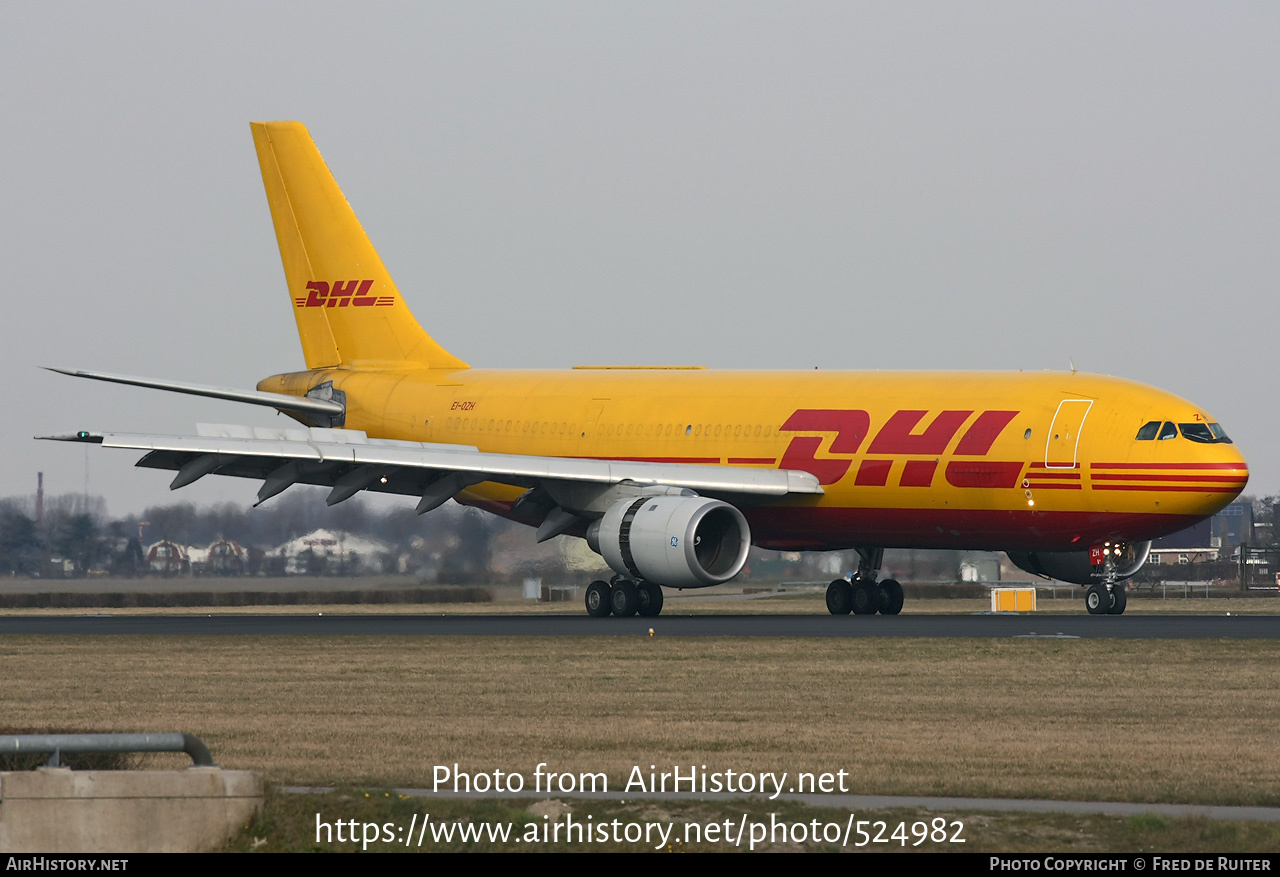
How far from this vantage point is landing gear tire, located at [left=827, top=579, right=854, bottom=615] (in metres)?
34.8

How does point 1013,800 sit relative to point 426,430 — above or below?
below

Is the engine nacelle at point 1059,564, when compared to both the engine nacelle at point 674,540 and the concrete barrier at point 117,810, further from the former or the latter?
the concrete barrier at point 117,810

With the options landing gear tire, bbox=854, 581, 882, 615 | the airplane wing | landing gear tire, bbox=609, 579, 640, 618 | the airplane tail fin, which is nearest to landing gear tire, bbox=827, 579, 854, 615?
landing gear tire, bbox=854, 581, 882, 615

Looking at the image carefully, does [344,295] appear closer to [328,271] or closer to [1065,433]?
[328,271]

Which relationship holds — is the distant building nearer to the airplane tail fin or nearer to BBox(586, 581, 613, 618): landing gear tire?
the airplane tail fin

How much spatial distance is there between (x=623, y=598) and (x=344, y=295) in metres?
12.2

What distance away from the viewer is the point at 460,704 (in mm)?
17203

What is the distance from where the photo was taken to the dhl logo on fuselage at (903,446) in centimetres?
3058

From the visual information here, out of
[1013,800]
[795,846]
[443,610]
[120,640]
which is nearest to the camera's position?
[795,846]

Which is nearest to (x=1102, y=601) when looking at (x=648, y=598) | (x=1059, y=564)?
(x=1059, y=564)

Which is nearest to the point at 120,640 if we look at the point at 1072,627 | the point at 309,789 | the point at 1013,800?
the point at 1072,627

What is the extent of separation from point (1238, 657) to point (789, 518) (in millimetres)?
12213

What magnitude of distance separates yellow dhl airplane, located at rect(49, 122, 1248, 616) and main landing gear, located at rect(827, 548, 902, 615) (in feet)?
0.13

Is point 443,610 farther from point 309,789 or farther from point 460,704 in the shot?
point 309,789
